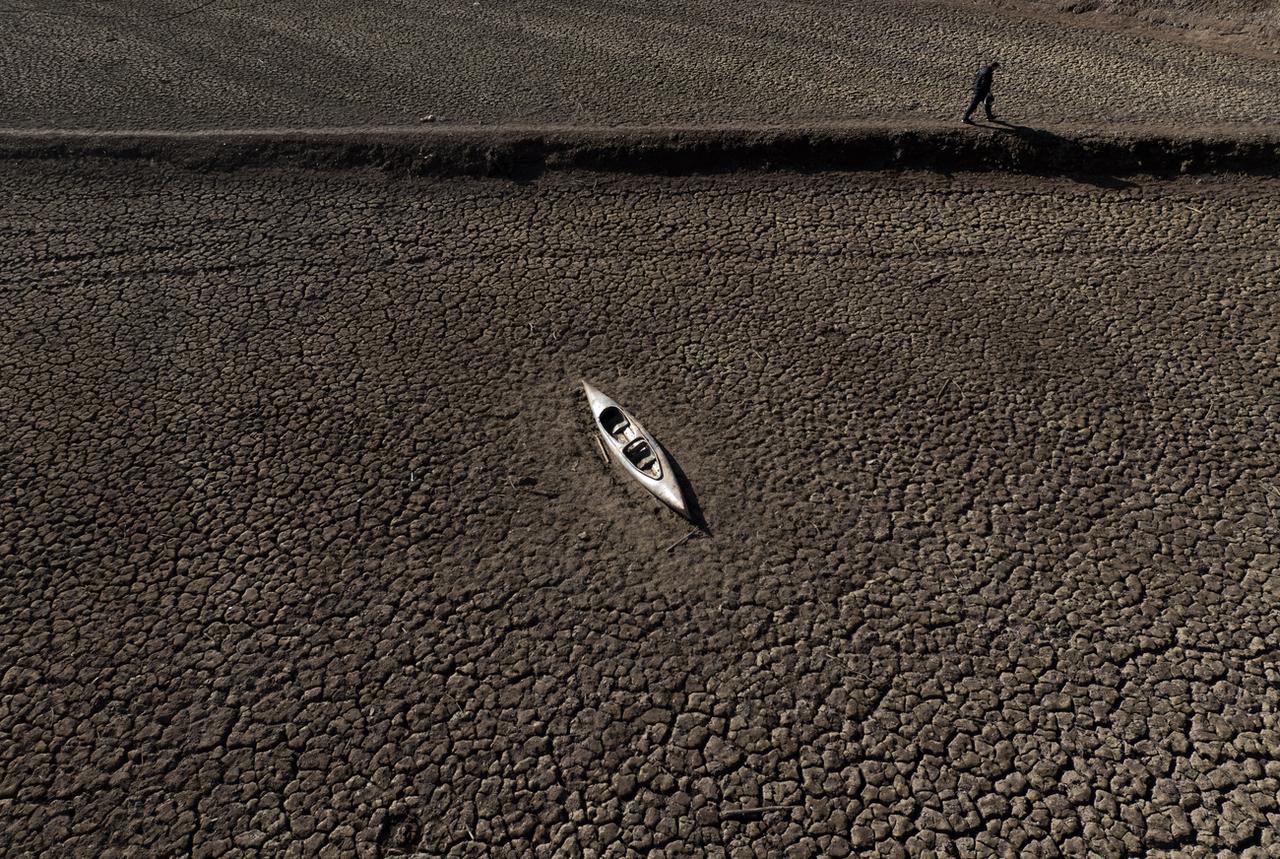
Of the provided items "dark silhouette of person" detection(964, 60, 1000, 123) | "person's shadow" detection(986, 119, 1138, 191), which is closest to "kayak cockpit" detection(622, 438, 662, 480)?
"dark silhouette of person" detection(964, 60, 1000, 123)

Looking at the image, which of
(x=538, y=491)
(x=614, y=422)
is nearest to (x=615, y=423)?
(x=614, y=422)

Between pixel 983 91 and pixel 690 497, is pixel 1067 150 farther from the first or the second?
pixel 690 497

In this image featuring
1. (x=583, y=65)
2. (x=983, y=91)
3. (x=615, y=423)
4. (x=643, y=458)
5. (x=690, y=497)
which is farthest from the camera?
(x=583, y=65)

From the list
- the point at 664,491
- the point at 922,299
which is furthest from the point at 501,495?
the point at 922,299

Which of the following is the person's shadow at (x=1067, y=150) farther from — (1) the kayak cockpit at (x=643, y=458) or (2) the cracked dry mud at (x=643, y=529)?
(1) the kayak cockpit at (x=643, y=458)

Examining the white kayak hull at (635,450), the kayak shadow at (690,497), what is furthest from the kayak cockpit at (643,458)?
the kayak shadow at (690,497)

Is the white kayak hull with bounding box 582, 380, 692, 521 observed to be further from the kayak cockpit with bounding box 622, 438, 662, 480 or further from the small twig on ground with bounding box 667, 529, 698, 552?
the small twig on ground with bounding box 667, 529, 698, 552
